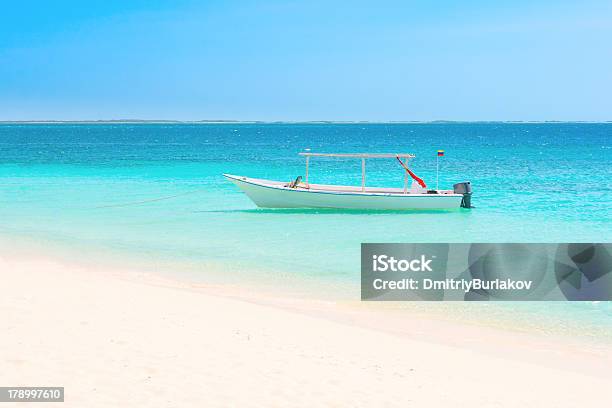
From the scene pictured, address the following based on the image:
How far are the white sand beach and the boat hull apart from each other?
14.0 metres

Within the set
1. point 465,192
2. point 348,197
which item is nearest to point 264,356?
point 348,197

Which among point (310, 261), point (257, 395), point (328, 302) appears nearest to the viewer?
point (257, 395)

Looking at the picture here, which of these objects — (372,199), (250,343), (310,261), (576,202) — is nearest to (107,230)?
(310,261)

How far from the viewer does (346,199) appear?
1039 inches

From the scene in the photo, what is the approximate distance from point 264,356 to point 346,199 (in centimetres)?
1805

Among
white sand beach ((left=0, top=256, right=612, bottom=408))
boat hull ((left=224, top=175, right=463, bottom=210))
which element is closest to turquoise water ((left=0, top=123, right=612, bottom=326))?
boat hull ((left=224, top=175, right=463, bottom=210))

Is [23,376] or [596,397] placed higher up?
[23,376]

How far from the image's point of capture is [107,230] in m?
22.5

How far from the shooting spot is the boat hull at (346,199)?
26297mm

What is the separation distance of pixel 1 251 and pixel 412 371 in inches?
550

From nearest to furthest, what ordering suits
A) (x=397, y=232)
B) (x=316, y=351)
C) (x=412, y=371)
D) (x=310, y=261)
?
1. (x=412, y=371)
2. (x=316, y=351)
3. (x=310, y=261)
4. (x=397, y=232)

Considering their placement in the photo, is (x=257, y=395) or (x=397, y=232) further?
(x=397, y=232)

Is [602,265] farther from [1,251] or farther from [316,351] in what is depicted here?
[1,251]

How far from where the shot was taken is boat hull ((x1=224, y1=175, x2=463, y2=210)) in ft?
86.3
